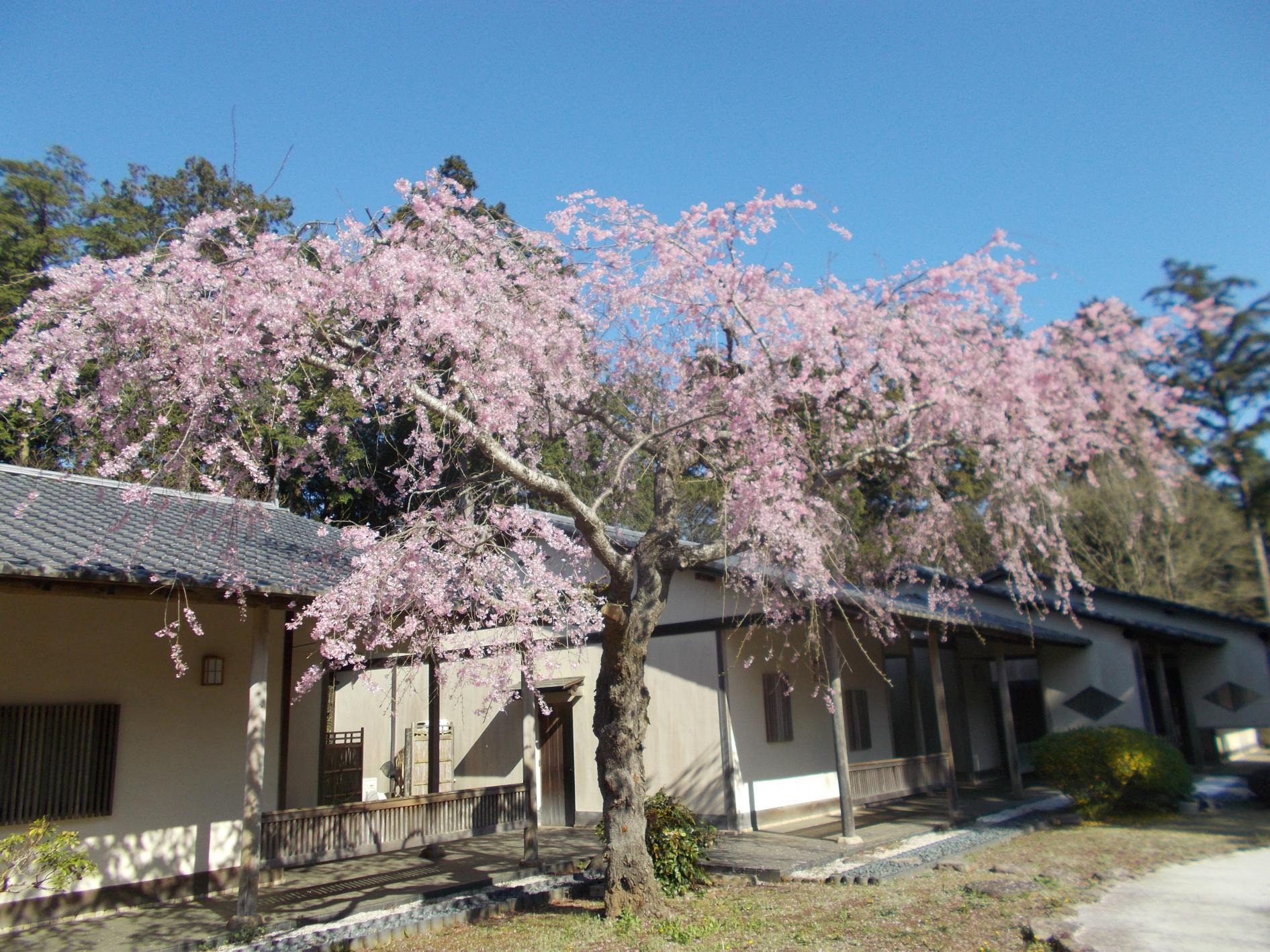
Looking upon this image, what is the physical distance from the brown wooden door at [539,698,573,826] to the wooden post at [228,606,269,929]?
663 cm

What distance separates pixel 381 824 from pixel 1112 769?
9.65 meters

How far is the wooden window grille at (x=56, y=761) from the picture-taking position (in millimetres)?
7562

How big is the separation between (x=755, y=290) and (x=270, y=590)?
16.6ft

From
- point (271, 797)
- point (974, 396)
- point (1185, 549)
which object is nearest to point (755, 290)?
point (974, 396)

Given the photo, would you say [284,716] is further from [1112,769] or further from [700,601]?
[1112,769]

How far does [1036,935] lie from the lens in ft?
19.7

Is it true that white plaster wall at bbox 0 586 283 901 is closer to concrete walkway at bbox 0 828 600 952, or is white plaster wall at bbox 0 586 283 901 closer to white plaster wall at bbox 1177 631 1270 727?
concrete walkway at bbox 0 828 600 952

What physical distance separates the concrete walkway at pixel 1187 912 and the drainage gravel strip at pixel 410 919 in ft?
14.5

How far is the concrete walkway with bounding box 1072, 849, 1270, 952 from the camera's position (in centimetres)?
583

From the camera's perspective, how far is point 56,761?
7.83 meters

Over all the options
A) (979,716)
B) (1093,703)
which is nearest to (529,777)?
(979,716)

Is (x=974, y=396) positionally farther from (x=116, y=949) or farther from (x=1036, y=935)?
(x=116, y=949)

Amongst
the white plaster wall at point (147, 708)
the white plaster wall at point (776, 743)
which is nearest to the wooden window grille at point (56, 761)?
the white plaster wall at point (147, 708)

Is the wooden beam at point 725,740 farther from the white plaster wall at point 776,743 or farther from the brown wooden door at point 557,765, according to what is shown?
the brown wooden door at point 557,765
